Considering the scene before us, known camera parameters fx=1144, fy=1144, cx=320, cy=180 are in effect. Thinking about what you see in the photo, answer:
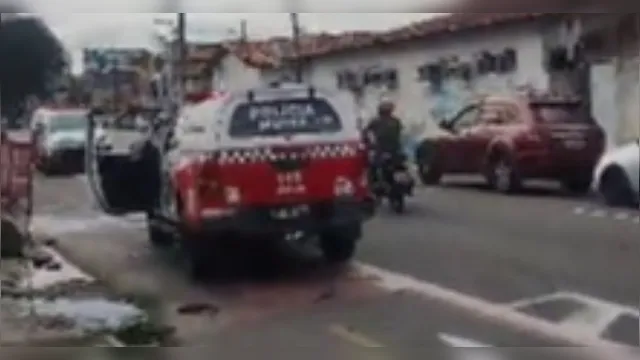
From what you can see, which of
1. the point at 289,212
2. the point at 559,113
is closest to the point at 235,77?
the point at 289,212

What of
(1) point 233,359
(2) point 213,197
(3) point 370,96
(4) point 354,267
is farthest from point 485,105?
(1) point 233,359

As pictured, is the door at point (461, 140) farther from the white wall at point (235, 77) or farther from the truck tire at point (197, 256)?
the truck tire at point (197, 256)

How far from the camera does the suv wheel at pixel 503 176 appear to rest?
451cm

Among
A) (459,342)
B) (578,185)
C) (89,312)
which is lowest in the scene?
(459,342)

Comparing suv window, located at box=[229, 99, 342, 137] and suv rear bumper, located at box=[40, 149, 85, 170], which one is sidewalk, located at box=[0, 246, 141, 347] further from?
suv window, located at box=[229, 99, 342, 137]

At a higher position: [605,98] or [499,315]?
[605,98]

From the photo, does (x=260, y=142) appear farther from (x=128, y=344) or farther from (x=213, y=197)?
(x=128, y=344)

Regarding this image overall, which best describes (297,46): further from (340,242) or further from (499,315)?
(499,315)

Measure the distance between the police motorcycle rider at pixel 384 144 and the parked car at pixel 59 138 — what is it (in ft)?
3.61

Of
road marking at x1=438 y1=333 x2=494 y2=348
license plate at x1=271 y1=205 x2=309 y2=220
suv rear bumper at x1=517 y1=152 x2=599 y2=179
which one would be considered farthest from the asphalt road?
license plate at x1=271 y1=205 x2=309 y2=220

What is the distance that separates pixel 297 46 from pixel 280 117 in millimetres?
275

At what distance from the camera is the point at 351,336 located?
4352mm

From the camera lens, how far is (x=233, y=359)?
14.5ft

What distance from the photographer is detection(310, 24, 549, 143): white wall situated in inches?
170
